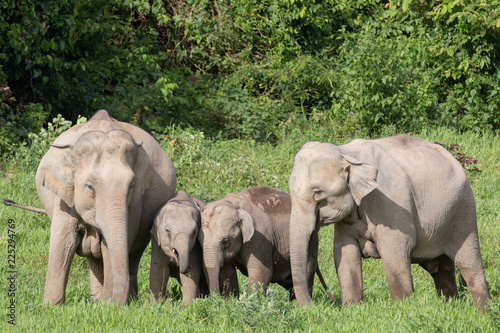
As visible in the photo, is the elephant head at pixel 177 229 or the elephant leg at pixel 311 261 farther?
the elephant leg at pixel 311 261

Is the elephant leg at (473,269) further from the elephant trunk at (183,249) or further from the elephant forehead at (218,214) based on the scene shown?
the elephant trunk at (183,249)

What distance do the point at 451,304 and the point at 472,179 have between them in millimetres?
5581

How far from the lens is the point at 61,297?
6.86 m

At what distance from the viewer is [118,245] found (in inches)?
246

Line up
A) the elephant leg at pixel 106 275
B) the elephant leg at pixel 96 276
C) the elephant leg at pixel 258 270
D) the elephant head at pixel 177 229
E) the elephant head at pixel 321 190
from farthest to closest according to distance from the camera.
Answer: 1. the elephant leg at pixel 96 276
2. the elephant leg at pixel 258 270
3. the elephant leg at pixel 106 275
4. the elephant head at pixel 177 229
5. the elephant head at pixel 321 190

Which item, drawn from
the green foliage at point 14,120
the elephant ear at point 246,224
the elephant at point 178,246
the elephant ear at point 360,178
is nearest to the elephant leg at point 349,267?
the elephant ear at point 360,178

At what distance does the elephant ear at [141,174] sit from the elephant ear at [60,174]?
512 millimetres

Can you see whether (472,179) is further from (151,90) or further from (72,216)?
(72,216)

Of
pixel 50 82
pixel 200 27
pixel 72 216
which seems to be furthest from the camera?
pixel 200 27

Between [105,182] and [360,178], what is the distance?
199cm

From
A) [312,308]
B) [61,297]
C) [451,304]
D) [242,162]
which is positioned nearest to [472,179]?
[242,162]

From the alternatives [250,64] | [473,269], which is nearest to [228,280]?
[473,269]

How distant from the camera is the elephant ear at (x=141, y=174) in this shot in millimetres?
6641

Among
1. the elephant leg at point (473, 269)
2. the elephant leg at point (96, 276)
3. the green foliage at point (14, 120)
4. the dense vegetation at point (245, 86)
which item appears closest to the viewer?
the elephant leg at point (473, 269)
